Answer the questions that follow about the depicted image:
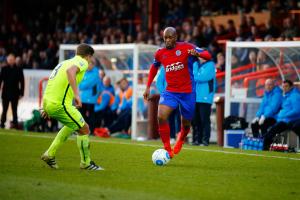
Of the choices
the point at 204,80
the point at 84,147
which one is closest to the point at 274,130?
the point at 204,80

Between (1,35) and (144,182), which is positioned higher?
(1,35)

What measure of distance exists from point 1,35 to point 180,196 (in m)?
27.4

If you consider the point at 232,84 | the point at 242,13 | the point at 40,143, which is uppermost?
the point at 242,13

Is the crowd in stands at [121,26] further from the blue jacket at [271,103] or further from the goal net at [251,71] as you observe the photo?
the blue jacket at [271,103]

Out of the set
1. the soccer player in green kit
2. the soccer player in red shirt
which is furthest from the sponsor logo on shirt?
the soccer player in green kit

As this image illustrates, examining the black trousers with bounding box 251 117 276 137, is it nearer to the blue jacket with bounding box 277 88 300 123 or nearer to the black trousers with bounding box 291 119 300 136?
the blue jacket with bounding box 277 88 300 123

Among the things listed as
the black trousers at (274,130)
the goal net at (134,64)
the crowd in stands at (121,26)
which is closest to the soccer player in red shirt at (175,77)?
the black trousers at (274,130)

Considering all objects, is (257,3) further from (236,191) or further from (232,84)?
(236,191)

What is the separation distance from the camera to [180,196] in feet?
30.6

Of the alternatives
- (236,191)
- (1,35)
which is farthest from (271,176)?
(1,35)

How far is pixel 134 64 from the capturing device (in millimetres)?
21688

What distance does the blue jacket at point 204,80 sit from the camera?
728 inches

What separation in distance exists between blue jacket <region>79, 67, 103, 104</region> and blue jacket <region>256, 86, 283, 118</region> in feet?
16.5

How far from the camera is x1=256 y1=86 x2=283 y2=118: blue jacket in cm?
1838
